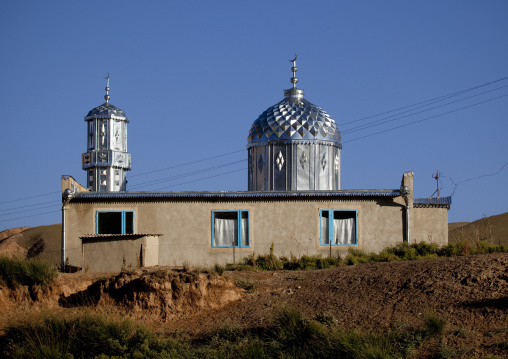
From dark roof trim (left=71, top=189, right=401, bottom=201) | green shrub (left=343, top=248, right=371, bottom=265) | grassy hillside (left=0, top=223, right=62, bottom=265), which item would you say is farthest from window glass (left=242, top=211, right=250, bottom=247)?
grassy hillside (left=0, top=223, right=62, bottom=265)

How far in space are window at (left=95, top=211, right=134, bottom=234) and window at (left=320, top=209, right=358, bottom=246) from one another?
6.18m

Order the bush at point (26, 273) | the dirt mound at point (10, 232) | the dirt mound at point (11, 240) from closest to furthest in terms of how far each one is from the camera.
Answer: the bush at point (26, 273) < the dirt mound at point (11, 240) < the dirt mound at point (10, 232)

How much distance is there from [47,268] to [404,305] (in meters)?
9.28

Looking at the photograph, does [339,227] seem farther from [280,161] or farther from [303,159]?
[280,161]

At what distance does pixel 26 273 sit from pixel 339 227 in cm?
989

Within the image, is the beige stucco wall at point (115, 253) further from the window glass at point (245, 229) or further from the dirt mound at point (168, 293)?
the window glass at point (245, 229)

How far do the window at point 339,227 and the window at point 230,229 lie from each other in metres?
2.46

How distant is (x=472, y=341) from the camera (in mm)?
14430

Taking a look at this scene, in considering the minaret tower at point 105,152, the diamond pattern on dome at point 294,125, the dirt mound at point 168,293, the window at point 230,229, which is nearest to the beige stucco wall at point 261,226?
the window at point 230,229

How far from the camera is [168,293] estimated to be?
1878 cm

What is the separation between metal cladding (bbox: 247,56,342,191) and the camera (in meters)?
29.0

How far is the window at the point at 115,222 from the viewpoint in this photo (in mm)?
25297

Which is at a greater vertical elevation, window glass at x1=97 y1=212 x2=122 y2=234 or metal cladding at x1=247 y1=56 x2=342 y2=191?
metal cladding at x1=247 y1=56 x2=342 y2=191

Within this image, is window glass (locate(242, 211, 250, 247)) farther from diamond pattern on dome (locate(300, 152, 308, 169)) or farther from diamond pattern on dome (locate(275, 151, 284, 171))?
diamond pattern on dome (locate(300, 152, 308, 169))
